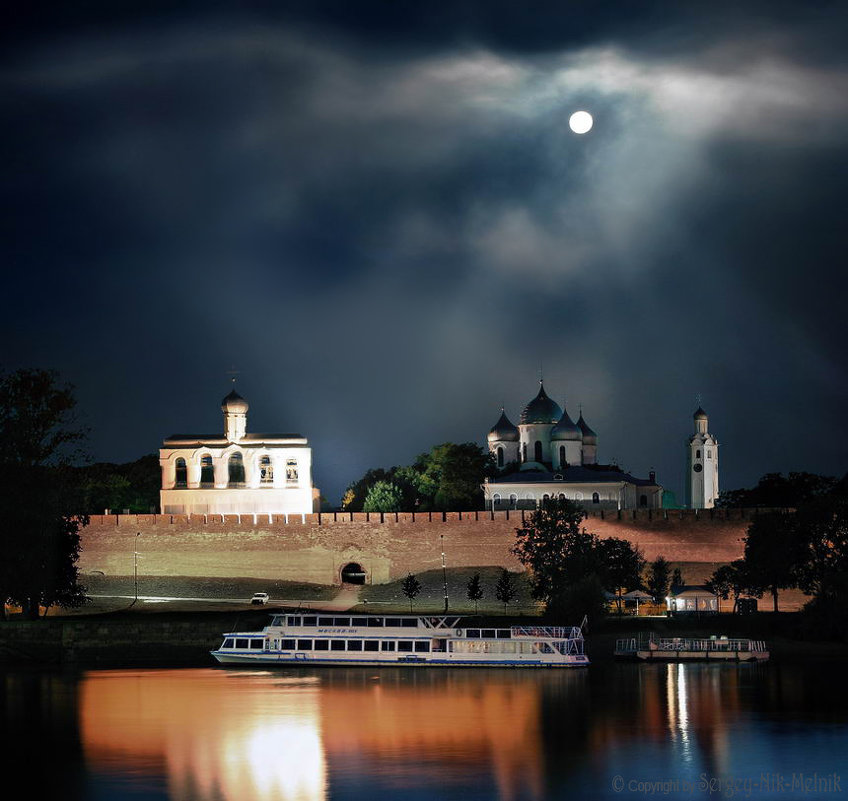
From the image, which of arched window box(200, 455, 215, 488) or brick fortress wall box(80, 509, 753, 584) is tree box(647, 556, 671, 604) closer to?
brick fortress wall box(80, 509, 753, 584)

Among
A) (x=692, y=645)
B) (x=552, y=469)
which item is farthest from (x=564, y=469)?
(x=692, y=645)

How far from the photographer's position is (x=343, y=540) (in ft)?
208

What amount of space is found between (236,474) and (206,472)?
148cm

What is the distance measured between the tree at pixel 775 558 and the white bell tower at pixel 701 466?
32.3 metres

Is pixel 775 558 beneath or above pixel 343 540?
beneath

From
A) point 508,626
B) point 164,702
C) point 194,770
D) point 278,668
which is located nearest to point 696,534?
point 508,626

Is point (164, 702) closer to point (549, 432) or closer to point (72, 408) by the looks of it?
point (72, 408)

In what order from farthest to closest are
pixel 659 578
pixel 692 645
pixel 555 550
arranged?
pixel 659 578 → pixel 555 550 → pixel 692 645

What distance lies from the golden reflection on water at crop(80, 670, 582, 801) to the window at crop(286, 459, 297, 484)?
2666 centimetres

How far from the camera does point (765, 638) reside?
4644 centimetres

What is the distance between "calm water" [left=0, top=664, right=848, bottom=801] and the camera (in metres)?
27.3

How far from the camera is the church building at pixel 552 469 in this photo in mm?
70188

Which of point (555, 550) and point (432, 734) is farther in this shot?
point (555, 550)

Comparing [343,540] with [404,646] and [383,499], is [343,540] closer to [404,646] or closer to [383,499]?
[383,499]
